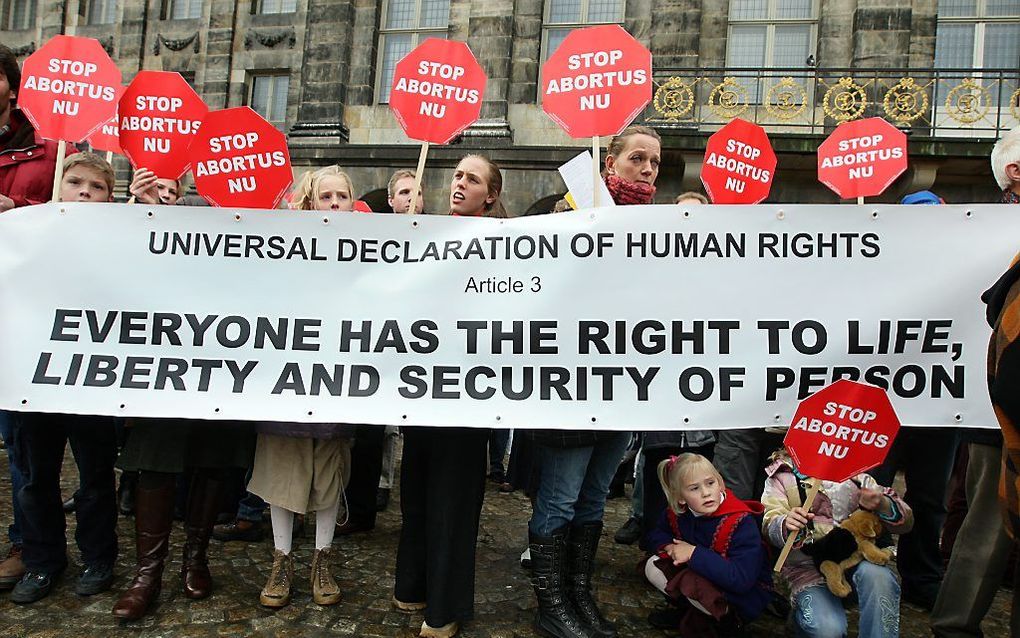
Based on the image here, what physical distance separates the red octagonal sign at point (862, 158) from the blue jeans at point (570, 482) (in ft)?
7.86

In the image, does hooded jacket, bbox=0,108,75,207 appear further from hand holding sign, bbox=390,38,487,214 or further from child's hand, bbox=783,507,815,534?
child's hand, bbox=783,507,815,534

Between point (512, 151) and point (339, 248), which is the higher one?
point (512, 151)

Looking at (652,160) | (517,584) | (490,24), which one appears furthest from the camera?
(490,24)

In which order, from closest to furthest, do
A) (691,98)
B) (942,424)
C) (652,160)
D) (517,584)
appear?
1. (942,424)
2. (652,160)
3. (517,584)
4. (691,98)

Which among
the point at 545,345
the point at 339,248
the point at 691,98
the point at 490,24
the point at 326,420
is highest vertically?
the point at 490,24

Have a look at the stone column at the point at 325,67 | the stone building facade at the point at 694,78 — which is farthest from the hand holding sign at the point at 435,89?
the stone column at the point at 325,67

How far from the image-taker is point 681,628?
3078 mm

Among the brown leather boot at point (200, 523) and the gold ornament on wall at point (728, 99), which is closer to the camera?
the brown leather boot at point (200, 523)

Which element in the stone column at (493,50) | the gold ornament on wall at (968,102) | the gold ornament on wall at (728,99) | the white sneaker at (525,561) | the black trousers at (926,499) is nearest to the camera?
the black trousers at (926,499)

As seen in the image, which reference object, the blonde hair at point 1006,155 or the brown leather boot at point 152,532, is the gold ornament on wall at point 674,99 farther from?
the brown leather boot at point 152,532

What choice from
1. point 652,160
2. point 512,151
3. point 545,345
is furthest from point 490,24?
point 545,345

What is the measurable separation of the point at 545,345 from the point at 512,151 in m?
8.53

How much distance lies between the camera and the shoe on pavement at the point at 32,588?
10.3 ft

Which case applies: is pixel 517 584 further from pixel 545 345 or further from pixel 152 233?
pixel 152 233
